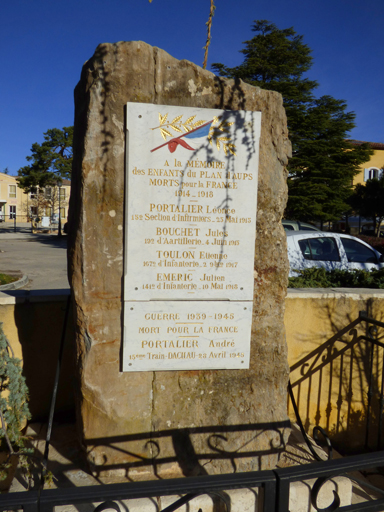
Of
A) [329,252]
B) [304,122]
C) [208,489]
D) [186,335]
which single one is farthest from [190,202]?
[304,122]

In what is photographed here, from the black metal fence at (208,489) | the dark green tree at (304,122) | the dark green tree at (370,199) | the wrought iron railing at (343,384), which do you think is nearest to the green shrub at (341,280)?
the wrought iron railing at (343,384)

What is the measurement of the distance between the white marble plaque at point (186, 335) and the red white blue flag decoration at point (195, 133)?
1071 millimetres

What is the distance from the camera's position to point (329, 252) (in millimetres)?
7039

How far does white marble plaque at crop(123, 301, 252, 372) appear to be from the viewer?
2.68m

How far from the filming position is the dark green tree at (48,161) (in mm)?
29109

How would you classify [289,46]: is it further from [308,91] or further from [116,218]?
[116,218]

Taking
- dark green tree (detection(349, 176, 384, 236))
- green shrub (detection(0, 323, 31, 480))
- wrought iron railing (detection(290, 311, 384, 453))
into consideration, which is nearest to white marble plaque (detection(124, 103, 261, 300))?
green shrub (detection(0, 323, 31, 480))

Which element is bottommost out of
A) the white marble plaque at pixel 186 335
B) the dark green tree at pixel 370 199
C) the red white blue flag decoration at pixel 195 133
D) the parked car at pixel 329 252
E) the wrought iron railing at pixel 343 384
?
the wrought iron railing at pixel 343 384

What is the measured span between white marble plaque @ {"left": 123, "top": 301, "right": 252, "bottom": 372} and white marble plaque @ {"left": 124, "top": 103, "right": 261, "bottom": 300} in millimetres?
81

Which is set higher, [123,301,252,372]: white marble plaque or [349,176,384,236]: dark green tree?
[349,176,384,236]: dark green tree

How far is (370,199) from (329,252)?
862 inches

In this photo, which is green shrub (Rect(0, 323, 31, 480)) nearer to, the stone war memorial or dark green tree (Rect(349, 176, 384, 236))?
the stone war memorial

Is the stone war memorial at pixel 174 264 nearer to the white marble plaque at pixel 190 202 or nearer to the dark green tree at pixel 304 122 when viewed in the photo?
the white marble plaque at pixel 190 202

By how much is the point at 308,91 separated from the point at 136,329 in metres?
18.2
